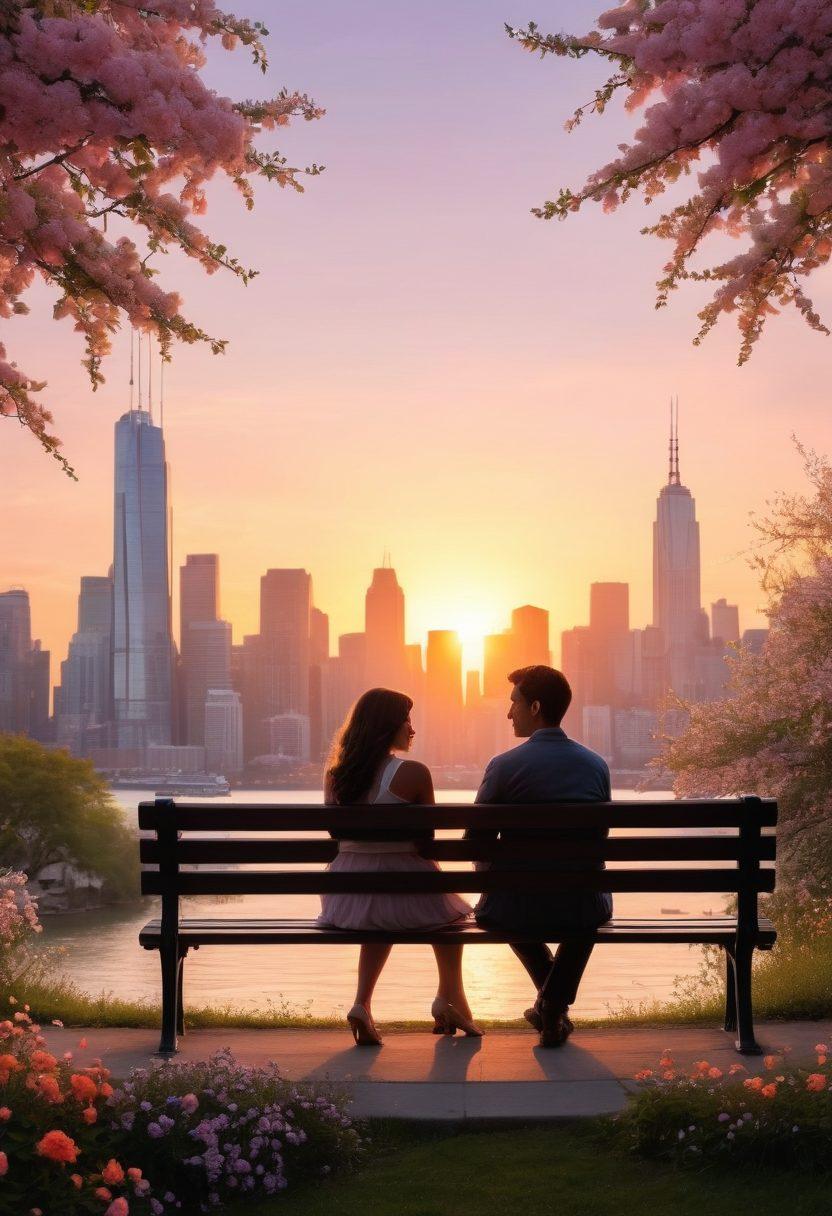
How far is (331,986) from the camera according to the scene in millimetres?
31547

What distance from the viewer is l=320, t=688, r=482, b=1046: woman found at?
6285 mm

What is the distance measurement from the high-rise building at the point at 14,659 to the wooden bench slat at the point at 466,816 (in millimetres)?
169090

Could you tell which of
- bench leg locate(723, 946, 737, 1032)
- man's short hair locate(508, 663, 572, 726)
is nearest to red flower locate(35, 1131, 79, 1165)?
man's short hair locate(508, 663, 572, 726)

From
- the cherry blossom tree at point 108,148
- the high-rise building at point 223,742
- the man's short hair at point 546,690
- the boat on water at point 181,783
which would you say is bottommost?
the boat on water at point 181,783

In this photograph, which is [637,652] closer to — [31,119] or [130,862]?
[130,862]

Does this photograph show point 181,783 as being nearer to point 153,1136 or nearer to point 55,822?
point 55,822

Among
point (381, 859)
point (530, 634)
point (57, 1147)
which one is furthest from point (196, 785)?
point (57, 1147)

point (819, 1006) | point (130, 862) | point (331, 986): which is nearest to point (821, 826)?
point (819, 1006)

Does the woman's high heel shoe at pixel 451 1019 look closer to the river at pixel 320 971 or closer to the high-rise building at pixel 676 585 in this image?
the river at pixel 320 971

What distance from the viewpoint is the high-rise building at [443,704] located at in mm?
159913

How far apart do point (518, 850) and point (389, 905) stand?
0.66m

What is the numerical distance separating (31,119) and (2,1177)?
3754mm

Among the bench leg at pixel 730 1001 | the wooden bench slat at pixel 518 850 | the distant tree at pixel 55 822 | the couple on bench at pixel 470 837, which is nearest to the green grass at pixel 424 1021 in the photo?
the bench leg at pixel 730 1001

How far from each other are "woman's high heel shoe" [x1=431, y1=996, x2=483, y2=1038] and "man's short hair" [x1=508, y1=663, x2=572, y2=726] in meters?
1.37
